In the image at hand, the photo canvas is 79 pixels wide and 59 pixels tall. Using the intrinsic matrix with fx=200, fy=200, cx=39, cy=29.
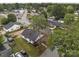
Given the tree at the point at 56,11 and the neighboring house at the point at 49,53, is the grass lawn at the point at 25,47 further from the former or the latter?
the tree at the point at 56,11

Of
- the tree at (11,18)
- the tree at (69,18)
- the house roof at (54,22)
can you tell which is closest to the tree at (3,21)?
the tree at (11,18)

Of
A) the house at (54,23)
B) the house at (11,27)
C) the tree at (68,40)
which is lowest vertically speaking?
the tree at (68,40)

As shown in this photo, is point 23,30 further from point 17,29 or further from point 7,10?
point 7,10

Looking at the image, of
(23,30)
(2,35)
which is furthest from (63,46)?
(2,35)

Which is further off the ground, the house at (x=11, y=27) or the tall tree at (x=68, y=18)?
the tall tree at (x=68, y=18)

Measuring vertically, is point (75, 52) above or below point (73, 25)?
below

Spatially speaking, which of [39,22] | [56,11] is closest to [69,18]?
[56,11]

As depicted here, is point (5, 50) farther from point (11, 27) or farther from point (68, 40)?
point (68, 40)
